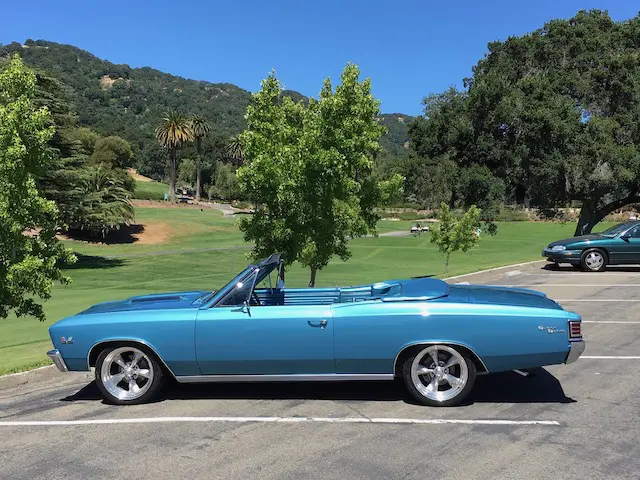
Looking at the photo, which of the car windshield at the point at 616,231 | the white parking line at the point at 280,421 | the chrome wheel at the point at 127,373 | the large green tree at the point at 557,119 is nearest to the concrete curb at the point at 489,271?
the car windshield at the point at 616,231

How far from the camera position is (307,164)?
38.2 ft

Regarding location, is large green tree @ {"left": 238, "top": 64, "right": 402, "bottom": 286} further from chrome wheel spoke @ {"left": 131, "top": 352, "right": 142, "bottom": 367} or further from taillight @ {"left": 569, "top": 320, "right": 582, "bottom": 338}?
taillight @ {"left": 569, "top": 320, "right": 582, "bottom": 338}

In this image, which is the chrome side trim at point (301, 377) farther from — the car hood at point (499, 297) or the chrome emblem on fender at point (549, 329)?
the chrome emblem on fender at point (549, 329)

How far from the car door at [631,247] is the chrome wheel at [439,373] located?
12.3 m

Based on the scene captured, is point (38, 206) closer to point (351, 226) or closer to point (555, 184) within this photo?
point (351, 226)

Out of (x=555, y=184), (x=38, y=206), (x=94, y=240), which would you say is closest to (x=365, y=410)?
(x=38, y=206)

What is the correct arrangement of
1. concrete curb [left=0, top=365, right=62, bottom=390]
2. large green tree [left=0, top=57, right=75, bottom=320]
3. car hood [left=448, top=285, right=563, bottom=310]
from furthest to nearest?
large green tree [left=0, top=57, right=75, bottom=320], concrete curb [left=0, top=365, right=62, bottom=390], car hood [left=448, top=285, right=563, bottom=310]

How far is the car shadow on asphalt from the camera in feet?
18.0

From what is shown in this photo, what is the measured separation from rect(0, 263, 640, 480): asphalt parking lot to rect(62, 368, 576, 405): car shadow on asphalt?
20 mm

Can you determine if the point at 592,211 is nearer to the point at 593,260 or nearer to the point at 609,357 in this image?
the point at 593,260

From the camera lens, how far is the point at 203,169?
11631 centimetres

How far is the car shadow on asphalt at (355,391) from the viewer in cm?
A: 548

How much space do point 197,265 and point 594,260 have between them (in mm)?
21029

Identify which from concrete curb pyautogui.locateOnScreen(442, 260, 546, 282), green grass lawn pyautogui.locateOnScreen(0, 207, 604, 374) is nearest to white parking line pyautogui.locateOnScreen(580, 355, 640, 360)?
green grass lawn pyautogui.locateOnScreen(0, 207, 604, 374)
